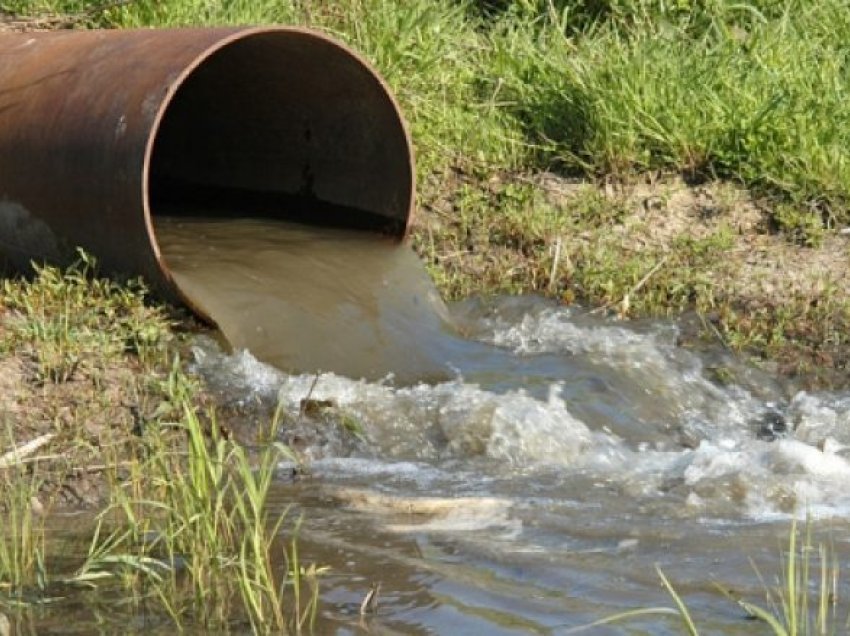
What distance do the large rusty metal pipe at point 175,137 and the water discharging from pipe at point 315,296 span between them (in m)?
0.23

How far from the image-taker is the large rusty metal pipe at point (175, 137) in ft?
19.8

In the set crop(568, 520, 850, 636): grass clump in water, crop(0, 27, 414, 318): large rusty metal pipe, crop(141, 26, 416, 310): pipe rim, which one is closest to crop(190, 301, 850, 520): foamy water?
crop(141, 26, 416, 310): pipe rim

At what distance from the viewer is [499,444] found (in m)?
5.52

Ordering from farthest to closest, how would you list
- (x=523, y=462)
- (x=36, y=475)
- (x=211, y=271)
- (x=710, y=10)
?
1. (x=710, y=10)
2. (x=211, y=271)
3. (x=523, y=462)
4. (x=36, y=475)

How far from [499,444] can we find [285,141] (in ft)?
7.88

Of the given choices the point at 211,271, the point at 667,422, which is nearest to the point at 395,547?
the point at 667,422

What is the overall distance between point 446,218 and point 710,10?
6.70 feet

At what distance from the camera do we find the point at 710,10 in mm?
8672

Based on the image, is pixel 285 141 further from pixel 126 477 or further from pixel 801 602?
pixel 801 602

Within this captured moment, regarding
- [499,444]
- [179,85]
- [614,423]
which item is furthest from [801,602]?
[179,85]

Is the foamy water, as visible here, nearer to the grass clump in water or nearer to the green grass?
the green grass

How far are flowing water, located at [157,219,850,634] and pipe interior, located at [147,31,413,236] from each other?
0.26 meters

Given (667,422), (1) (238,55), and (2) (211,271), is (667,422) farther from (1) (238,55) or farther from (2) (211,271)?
(1) (238,55)

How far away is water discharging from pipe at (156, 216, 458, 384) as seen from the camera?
19.8 feet
